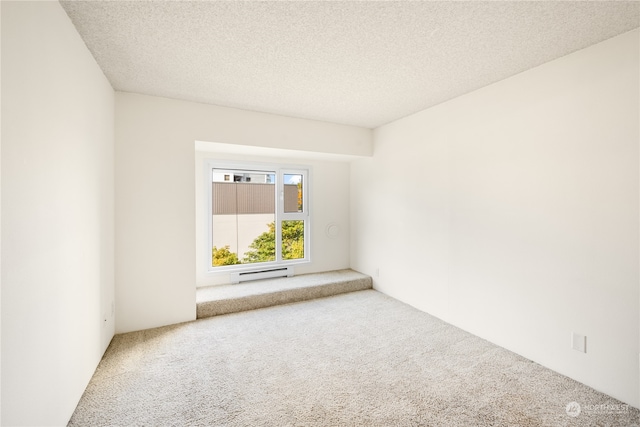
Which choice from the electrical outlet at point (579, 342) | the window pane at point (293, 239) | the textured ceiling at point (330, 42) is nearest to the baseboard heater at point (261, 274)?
the window pane at point (293, 239)

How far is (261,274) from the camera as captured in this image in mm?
4137

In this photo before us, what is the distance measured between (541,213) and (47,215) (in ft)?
10.5

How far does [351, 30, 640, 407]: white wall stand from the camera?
1.86 meters

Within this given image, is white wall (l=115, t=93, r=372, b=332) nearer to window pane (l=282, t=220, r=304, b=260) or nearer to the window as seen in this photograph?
the window

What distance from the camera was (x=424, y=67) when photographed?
232 cm

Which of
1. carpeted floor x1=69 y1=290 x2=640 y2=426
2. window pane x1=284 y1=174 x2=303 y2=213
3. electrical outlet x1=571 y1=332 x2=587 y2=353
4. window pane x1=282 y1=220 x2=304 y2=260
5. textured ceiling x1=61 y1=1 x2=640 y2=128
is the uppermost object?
textured ceiling x1=61 y1=1 x2=640 y2=128

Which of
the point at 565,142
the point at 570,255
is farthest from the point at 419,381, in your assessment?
the point at 565,142

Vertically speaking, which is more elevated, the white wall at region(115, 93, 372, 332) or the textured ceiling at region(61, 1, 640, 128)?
the textured ceiling at region(61, 1, 640, 128)

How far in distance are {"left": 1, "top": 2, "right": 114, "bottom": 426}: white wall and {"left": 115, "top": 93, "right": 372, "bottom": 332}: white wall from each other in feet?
1.98

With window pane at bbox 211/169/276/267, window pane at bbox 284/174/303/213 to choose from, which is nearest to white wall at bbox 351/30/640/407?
window pane at bbox 284/174/303/213

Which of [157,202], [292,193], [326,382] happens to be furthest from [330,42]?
[292,193]

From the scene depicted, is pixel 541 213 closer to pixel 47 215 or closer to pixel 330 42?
pixel 330 42

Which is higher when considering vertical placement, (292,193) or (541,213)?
(292,193)

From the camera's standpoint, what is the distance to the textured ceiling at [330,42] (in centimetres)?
Answer: 164
